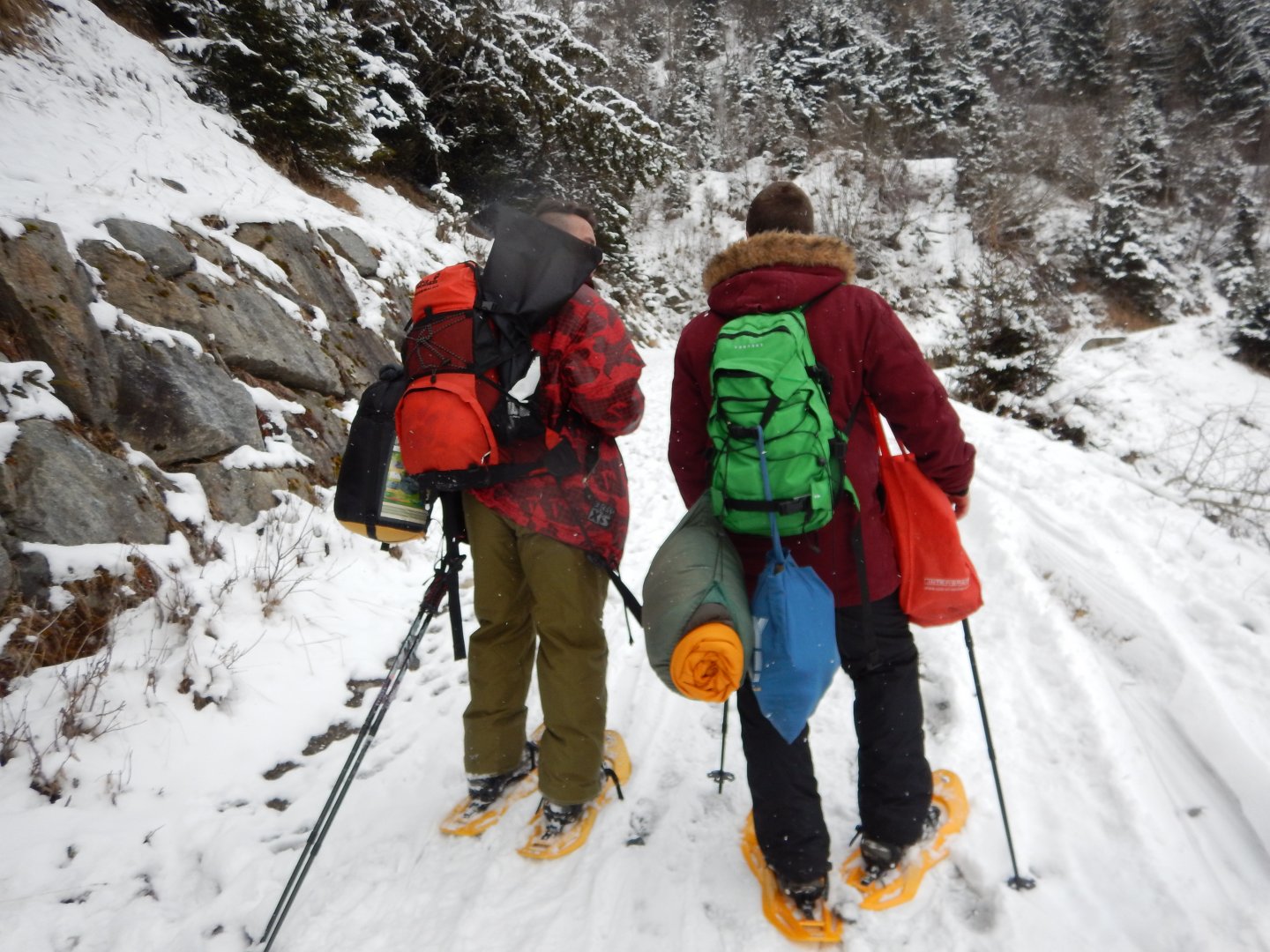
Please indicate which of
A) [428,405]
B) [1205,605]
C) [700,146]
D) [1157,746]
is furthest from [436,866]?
[700,146]

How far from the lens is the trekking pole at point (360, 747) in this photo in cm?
183

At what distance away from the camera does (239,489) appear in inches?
159

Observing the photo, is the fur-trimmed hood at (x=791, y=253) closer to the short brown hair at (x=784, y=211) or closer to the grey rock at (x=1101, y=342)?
the short brown hair at (x=784, y=211)

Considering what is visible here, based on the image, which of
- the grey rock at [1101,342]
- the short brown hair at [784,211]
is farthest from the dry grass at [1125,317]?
the short brown hair at [784,211]

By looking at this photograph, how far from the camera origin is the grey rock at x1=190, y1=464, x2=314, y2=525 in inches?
152

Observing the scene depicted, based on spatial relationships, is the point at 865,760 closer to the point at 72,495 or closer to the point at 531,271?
the point at 531,271

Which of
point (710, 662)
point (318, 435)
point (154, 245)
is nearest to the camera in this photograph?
point (710, 662)

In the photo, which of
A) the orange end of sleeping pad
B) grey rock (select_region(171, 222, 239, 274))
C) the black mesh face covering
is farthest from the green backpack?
grey rock (select_region(171, 222, 239, 274))

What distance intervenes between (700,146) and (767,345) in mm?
30057

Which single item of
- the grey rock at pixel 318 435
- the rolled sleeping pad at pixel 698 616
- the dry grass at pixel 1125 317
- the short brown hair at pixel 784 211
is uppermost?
the dry grass at pixel 1125 317

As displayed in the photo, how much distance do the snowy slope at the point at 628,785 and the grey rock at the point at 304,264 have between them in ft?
2.92

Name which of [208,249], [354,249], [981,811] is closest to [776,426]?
[981,811]

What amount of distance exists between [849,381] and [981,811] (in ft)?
5.39

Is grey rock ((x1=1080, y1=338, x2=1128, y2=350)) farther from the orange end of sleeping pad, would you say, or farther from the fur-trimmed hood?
the orange end of sleeping pad
